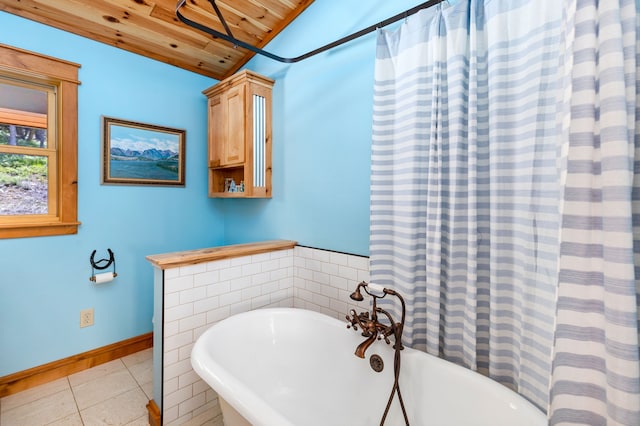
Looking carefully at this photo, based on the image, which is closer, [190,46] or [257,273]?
[257,273]

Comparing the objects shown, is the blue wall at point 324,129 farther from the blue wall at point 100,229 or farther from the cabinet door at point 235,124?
the blue wall at point 100,229

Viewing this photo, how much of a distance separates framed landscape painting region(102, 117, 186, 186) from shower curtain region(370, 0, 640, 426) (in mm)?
1936

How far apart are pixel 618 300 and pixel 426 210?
72 cm

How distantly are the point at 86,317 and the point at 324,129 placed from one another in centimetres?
227

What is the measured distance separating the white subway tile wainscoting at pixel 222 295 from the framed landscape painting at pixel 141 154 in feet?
3.99

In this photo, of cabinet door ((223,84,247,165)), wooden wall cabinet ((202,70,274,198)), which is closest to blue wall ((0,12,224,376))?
wooden wall cabinet ((202,70,274,198))

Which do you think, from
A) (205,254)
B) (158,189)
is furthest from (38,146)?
(205,254)

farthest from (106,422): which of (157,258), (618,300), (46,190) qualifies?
(618,300)

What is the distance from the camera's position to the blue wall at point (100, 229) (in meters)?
1.86

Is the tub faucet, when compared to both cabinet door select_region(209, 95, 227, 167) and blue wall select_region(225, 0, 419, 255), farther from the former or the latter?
cabinet door select_region(209, 95, 227, 167)

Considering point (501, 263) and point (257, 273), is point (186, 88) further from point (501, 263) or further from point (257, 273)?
point (501, 263)

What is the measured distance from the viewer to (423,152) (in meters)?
1.34

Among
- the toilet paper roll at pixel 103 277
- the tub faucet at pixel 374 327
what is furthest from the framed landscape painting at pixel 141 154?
the tub faucet at pixel 374 327

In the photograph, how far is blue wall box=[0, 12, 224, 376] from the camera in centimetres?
186
